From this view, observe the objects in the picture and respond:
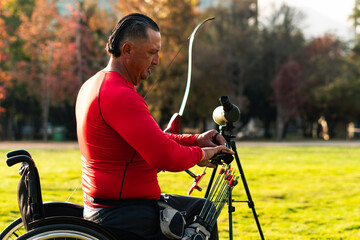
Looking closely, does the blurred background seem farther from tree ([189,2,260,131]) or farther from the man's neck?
the man's neck

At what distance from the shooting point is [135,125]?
2.35m

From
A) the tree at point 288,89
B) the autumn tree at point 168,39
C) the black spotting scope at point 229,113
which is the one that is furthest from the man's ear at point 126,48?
the tree at point 288,89

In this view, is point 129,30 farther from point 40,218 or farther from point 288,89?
point 288,89

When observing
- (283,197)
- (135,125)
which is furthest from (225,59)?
(135,125)

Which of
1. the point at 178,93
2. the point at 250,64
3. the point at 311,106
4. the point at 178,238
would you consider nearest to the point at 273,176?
the point at 178,238

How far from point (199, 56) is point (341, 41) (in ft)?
59.1

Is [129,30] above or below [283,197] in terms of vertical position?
above

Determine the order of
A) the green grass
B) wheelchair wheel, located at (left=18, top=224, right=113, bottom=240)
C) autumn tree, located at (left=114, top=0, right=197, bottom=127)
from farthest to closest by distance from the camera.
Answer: autumn tree, located at (left=114, top=0, right=197, bottom=127), the green grass, wheelchair wheel, located at (left=18, top=224, right=113, bottom=240)

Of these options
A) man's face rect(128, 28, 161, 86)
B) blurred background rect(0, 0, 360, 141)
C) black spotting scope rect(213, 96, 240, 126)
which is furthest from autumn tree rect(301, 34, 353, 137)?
man's face rect(128, 28, 161, 86)

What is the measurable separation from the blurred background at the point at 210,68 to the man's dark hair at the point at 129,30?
27.8 metres

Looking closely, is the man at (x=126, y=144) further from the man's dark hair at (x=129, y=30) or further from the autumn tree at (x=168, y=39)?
the autumn tree at (x=168, y=39)

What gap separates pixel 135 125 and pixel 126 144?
18 cm

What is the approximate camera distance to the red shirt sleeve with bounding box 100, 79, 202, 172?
7.72 ft

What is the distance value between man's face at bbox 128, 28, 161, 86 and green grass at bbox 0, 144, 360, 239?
3.62 meters
